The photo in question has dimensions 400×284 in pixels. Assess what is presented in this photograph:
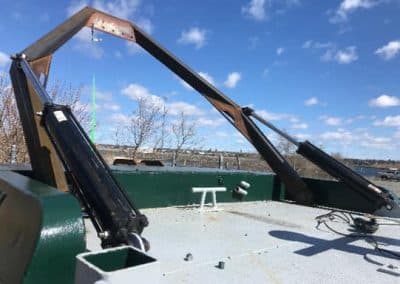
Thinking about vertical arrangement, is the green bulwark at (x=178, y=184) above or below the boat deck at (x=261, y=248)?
above

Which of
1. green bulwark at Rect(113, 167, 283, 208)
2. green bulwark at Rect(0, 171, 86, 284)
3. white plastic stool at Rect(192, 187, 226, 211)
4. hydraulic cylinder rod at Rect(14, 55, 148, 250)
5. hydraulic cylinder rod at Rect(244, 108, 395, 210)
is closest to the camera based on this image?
green bulwark at Rect(0, 171, 86, 284)

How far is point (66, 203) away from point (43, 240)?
11.0 inches

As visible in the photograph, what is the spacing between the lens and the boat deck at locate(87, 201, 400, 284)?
374 centimetres

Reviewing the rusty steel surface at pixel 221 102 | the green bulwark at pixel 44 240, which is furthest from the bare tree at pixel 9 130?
the green bulwark at pixel 44 240

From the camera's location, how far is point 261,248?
4.68 meters

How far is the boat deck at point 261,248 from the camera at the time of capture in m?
3.74

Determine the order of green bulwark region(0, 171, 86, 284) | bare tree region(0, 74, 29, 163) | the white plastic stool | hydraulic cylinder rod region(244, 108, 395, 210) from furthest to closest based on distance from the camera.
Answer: bare tree region(0, 74, 29, 163) → the white plastic stool → hydraulic cylinder rod region(244, 108, 395, 210) → green bulwark region(0, 171, 86, 284)

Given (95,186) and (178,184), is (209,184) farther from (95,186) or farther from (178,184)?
(95,186)

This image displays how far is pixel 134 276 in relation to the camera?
6.02ft

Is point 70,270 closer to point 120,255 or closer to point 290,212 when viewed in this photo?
point 120,255

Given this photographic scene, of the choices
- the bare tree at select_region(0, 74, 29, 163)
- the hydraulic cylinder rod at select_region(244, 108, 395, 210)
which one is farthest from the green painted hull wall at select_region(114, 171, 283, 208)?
the bare tree at select_region(0, 74, 29, 163)

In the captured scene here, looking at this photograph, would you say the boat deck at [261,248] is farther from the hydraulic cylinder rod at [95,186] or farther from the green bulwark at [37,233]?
the green bulwark at [37,233]

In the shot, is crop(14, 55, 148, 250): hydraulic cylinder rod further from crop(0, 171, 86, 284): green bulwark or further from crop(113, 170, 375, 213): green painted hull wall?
crop(113, 170, 375, 213): green painted hull wall

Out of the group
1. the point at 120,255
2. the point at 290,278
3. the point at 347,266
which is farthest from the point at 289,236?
the point at 120,255
